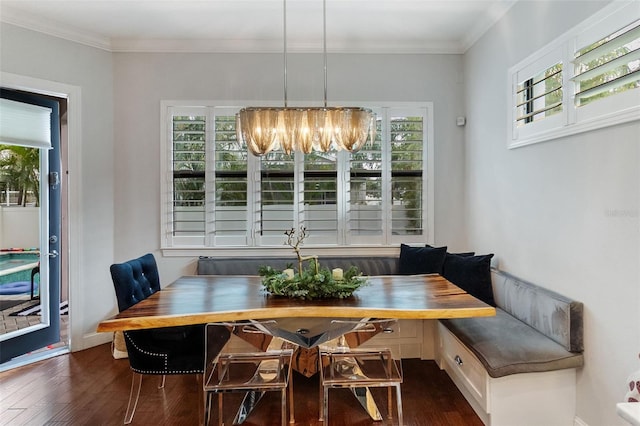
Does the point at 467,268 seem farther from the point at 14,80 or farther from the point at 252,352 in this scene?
the point at 14,80

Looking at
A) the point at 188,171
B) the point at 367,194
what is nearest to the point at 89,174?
the point at 188,171

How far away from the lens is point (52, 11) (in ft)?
10.2

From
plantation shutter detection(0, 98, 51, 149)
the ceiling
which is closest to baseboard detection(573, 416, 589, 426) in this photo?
the ceiling

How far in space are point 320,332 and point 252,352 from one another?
15.0 inches

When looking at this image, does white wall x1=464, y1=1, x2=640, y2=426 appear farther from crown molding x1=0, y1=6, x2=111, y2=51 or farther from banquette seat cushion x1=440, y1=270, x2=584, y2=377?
crown molding x1=0, y1=6, x2=111, y2=51

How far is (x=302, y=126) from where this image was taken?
2449 millimetres

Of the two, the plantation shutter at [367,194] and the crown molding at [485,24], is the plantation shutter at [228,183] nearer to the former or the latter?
the plantation shutter at [367,194]

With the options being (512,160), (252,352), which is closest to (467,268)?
(512,160)

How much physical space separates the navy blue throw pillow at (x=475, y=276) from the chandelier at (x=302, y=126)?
1.44 metres

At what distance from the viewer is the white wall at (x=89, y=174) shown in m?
3.38

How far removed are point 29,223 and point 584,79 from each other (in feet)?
14.3

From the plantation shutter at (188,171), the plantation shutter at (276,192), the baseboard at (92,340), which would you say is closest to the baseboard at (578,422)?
the plantation shutter at (276,192)

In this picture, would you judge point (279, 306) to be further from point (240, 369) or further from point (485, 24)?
point (485, 24)

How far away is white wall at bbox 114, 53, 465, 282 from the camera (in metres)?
3.76
